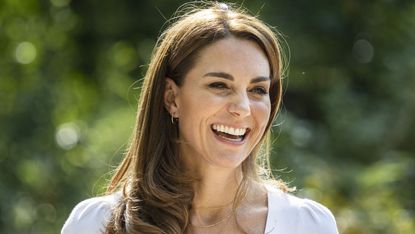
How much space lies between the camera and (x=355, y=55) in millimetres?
8109

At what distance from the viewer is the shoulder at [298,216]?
3.37 meters

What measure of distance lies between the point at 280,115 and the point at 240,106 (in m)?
3.55

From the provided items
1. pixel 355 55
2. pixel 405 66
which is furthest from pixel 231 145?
pixel 355 55

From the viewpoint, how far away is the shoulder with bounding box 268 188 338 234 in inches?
132

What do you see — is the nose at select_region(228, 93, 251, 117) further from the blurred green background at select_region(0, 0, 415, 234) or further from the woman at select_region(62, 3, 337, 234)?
the blurred green background at select_region(0, 0, 415, 234)

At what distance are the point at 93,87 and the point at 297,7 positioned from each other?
1.80 metres

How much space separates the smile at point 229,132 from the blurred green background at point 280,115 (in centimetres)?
252

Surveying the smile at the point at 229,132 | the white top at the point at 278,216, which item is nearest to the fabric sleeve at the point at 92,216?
the white top at the point at 278,216

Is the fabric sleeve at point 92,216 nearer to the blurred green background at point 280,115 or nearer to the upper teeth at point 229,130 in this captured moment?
the upper teeth at point 229,130

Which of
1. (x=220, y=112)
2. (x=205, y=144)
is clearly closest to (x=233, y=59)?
(x=220, y=112)

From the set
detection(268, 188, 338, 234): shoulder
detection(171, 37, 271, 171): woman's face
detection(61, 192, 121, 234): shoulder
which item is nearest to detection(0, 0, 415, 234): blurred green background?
detection(61, 192, 121, 234): shoulder

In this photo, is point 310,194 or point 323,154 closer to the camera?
point 310,194

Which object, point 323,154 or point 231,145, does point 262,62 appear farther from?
point 323,154

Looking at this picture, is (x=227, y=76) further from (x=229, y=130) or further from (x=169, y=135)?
(x=169, y=135)
